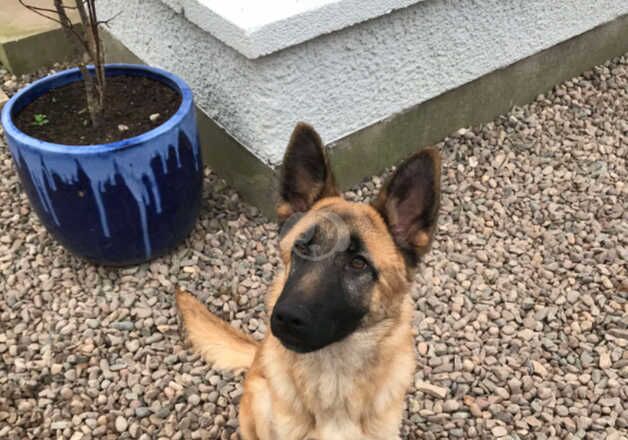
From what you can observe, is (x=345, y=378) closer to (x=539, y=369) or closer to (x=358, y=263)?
(x=358, y=263)

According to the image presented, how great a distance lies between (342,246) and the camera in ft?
6.82

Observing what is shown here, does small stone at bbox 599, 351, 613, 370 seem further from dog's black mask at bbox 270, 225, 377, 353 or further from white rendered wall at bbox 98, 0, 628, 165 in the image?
white rendered wall at bbox 98, 0, 628, 165

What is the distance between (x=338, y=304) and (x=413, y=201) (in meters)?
0.43

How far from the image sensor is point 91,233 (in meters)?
3.28

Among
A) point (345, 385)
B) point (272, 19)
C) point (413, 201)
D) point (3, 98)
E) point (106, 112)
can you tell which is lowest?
point (3, 98)

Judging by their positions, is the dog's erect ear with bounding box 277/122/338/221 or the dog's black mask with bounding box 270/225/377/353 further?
the dog's erect ear with bounding box 277/122/338/221

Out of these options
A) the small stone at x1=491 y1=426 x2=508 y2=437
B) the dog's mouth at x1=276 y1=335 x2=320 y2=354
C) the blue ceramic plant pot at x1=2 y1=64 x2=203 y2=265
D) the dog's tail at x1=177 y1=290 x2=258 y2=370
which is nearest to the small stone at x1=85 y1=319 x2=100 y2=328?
the blue ceramic plant pot at x1=2 y1=64 x2=203 y2=265

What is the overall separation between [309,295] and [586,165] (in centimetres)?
321

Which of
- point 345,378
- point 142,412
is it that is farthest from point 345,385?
point 142,412

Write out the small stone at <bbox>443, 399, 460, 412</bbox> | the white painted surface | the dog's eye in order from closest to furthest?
the dog's eye
the small stone at <bbox>443, 399, 460, 412</bbox>
the white painted surface

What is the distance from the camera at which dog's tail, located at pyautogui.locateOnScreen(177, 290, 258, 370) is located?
276cm

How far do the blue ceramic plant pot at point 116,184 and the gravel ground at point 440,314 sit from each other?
0.30 meters

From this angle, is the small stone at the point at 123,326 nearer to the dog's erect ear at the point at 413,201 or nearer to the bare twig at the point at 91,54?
the bare twig at the point at 91,54

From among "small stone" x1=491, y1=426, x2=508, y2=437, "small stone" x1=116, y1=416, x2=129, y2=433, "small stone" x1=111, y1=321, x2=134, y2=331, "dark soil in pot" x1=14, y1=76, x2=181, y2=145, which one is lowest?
"small stone" x1=491, y1=426, x2=508, y2=437
